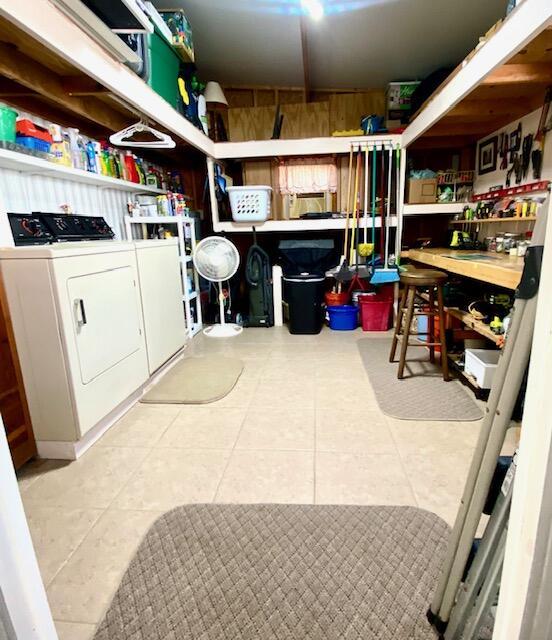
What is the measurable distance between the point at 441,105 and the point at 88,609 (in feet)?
10.8

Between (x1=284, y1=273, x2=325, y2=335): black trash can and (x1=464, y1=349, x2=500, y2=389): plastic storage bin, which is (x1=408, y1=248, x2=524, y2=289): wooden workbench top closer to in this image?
(x1=464, y1=349, x2=500, y2=389): plastic storage bin

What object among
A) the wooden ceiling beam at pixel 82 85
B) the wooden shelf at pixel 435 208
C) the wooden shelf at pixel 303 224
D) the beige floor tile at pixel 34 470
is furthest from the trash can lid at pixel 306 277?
the beige floor tile at pixel 34 470

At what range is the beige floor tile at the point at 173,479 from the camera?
57.1 inches

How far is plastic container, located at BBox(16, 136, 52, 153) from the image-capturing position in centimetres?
203

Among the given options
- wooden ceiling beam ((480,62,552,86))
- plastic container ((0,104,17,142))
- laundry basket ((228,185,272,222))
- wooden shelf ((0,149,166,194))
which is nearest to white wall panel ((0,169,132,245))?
wooden shelf ((0,149,166,194))

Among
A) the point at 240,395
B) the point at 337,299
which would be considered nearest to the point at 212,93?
the point at 337,299

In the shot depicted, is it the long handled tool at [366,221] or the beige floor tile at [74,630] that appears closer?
the beige floor tile at [74,630]

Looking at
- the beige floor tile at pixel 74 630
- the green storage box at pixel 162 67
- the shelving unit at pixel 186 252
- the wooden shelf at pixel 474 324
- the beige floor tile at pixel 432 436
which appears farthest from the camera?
the shelving unit at pixel 186 252

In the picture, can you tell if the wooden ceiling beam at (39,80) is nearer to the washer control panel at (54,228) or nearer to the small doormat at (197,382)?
the washer control panel at (54,228)

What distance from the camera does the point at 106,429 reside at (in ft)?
6.59

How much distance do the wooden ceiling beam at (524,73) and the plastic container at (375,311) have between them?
2.06 m

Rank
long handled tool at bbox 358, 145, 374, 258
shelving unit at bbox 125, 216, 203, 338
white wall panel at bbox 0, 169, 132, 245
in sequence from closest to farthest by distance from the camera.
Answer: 1. white wall panel at bbox 0, 169, 132, 245
2. shelving unit at bbox 125, 216, 203, 338
3. long handled tool at bbox 358, 145, 374, 258

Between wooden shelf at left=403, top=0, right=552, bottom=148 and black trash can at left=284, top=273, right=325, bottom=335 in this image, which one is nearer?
wooden shelf at left=403, top=0, right=552, bottom=148

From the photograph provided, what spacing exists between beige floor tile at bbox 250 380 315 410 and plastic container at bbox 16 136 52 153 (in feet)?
6.51
